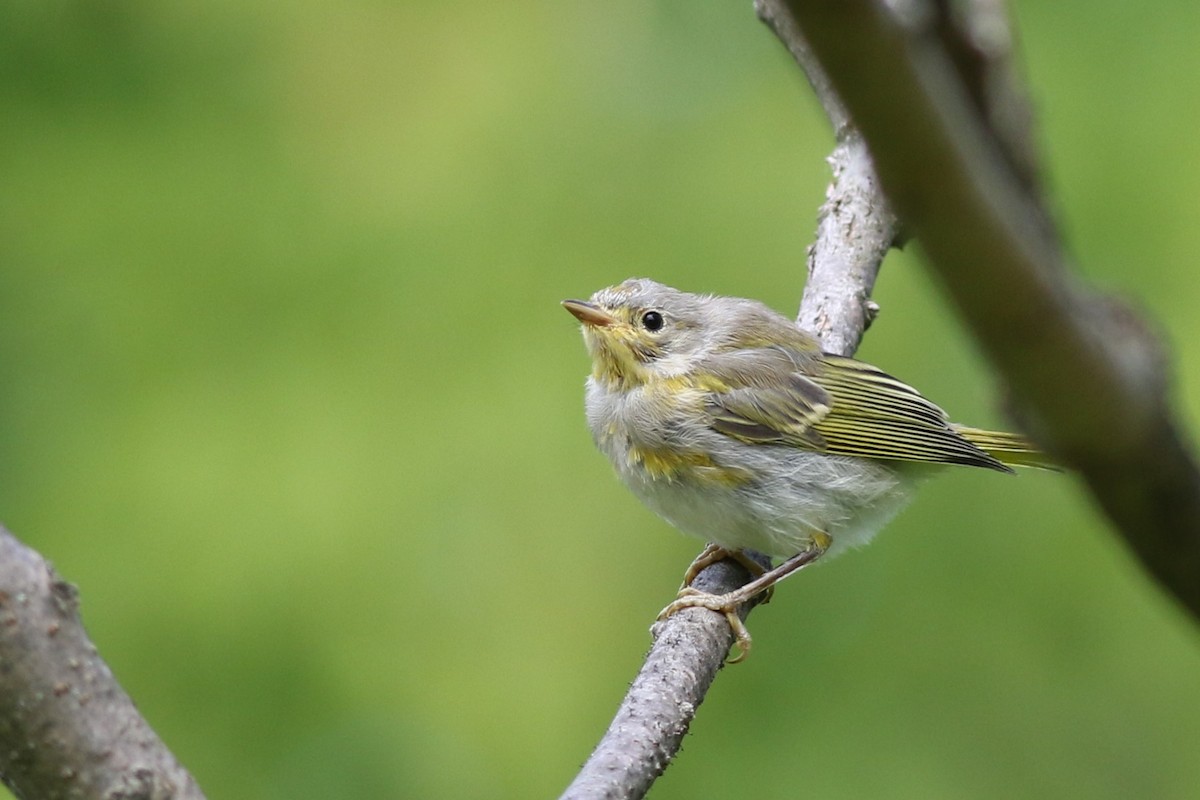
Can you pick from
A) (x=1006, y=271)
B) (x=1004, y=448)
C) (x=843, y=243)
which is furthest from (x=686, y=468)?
(x=1006, y=271)

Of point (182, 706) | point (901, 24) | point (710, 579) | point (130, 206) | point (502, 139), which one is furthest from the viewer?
point (502, 139)

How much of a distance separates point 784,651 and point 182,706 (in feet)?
6.19

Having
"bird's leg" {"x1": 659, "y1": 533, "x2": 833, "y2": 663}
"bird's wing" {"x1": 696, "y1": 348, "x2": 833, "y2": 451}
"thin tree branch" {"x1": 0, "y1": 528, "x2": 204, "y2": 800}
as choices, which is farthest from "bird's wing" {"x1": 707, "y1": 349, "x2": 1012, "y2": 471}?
"thin tree branch" {"x1": 0, "y1": 528, "x2": 204, "y2": 800}

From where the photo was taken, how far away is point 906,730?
4164mm

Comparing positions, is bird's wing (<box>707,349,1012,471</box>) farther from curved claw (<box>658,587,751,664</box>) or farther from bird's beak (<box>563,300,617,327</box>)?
curved claw (<box>658,587,751,664</box>)

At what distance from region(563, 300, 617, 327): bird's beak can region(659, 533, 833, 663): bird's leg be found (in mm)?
747

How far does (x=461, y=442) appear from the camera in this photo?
14.0 feet

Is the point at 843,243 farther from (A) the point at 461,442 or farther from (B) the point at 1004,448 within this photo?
(A) the point at 461,442

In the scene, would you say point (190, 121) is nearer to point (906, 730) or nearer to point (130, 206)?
point (130, 206)

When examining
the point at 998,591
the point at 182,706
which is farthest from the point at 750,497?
the point at 182,706

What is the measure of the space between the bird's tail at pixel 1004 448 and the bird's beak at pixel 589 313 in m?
1.09

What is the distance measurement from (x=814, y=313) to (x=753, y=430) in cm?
41

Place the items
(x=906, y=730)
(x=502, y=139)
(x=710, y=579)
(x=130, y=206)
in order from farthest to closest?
1. (x=502, y=139)
2. (x=130, y=206)
3. (x=906, y=730)
4. (x=710, y=579)

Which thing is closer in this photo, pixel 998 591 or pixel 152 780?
pixel 152 780
